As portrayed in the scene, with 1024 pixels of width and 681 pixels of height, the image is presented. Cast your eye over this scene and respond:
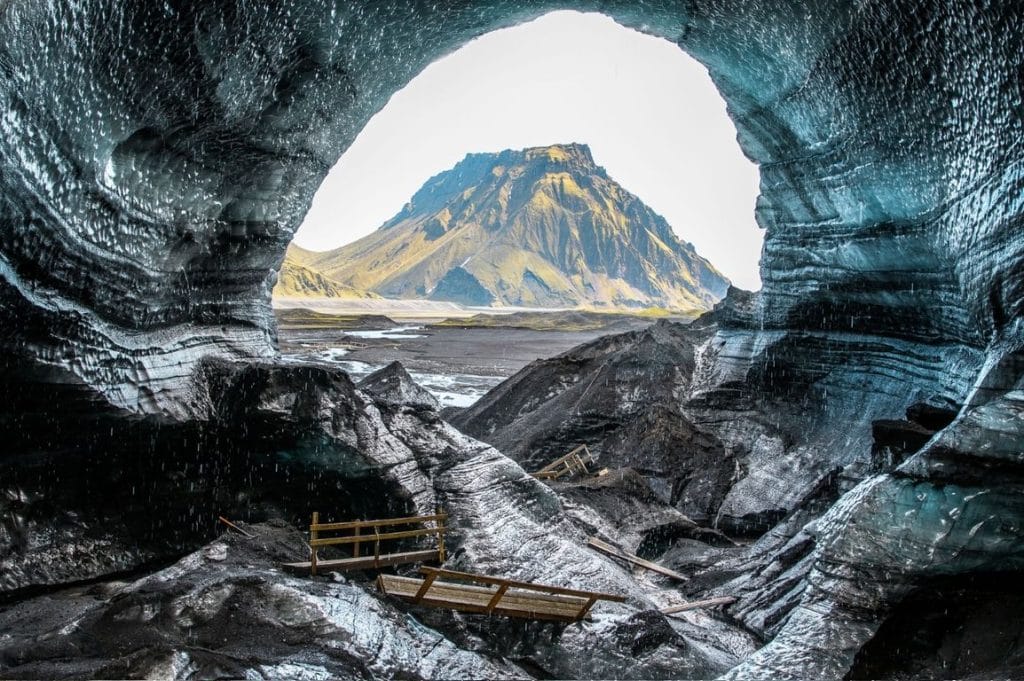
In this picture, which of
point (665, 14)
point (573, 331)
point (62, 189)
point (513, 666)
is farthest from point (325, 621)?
point (573, 331)

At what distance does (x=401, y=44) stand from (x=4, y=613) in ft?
28.7

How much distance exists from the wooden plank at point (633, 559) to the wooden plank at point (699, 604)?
100 cm

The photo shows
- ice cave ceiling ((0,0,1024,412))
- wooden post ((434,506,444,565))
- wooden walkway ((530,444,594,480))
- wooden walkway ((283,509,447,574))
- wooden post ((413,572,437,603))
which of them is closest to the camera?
ice cave ceiling ((0,0,1024,412))

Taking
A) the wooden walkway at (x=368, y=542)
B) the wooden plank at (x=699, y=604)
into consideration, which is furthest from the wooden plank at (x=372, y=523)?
the wooden plank at (x=699, y=604)

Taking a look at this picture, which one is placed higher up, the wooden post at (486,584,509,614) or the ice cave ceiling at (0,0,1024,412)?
the ice cave ceiling at (0,0,1024,412)

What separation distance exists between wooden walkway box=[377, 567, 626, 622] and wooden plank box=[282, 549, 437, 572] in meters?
0.49

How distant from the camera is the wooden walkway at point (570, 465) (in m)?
14.3

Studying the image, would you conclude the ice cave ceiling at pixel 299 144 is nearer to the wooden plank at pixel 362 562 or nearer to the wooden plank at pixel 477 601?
the wooden plank at pixel 362 562

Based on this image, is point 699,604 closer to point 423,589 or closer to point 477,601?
point 477,601

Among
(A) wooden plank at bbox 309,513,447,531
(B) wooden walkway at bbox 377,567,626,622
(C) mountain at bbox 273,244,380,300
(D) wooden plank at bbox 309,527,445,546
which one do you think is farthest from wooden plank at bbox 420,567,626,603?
(C) mountain at bbox 273,244,380,300

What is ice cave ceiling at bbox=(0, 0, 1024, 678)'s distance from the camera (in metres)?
6.75

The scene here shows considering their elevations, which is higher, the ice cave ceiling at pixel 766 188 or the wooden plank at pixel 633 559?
the ice cave ceiling at pixel 766 188

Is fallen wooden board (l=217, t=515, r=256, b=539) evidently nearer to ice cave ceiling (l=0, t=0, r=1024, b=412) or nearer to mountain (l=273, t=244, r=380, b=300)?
ice cave ceiling (l=0, t=0, r=1024, b=412)

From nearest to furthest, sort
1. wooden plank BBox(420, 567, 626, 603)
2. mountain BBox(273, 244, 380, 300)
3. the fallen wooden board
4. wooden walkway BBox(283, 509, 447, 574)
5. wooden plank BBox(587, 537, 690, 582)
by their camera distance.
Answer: wooden plank BBox(420, 567, 626, 603), wooden walkway BBox(283, 509, 447, 574), the fallen wooden board, wooden plank BBox(587, 537, 690, 582), mountain BBox(273, 244, 380, 300)
